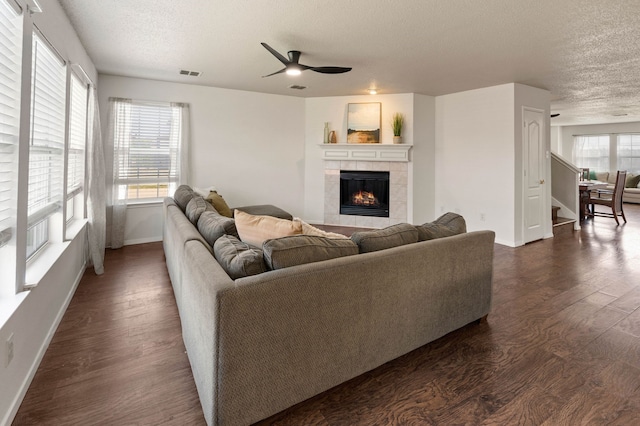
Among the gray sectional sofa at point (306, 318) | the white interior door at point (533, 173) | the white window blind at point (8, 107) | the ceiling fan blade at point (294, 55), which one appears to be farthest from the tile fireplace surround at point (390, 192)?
the white window blind at point (8, 107)

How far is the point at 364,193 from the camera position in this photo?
654 centimetres

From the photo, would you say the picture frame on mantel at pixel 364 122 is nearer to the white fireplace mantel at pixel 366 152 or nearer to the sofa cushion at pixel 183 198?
the white fireplace mantel at pixel 366 152

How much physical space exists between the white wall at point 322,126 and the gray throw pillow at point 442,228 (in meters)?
3.67

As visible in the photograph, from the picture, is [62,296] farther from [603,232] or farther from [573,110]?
[573,110]

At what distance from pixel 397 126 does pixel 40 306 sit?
5.35 meters

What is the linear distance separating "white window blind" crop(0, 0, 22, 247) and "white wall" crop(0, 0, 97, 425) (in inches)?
3.7

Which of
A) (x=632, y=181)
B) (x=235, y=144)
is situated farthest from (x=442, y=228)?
(x=632, y=181)

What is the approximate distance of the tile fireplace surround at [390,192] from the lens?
6.15m

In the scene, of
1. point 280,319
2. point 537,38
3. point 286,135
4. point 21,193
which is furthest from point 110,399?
point 286,135

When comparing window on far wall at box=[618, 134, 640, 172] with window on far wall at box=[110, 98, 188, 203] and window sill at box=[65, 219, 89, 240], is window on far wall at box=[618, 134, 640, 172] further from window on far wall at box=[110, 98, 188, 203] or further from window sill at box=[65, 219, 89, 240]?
window sill at box=[65, 219, 89, 240]

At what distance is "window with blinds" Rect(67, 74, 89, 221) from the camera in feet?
11.2

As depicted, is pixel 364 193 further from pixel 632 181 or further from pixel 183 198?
pixel 632 181

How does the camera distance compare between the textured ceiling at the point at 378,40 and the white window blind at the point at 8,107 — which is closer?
the white window blind at the point at 8,107

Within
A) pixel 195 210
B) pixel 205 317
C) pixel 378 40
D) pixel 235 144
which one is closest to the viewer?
pixel 205 317
